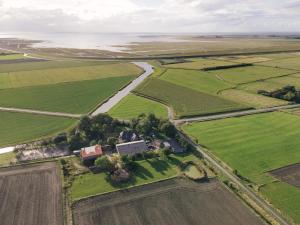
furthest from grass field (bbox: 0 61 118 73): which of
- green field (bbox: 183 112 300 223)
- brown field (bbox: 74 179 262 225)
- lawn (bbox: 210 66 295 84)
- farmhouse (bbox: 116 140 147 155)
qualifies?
brown field (bbox: 74 179 262 225)

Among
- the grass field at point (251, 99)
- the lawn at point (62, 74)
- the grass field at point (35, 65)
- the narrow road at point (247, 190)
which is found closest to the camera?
the narrow road at point (247, 190)

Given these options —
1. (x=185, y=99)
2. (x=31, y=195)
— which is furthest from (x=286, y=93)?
(x=31, y=195)

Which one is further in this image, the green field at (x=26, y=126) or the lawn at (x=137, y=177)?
the green field at (x=26, y=126)

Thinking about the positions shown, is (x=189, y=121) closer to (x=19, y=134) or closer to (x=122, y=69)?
(x=19, y=134)

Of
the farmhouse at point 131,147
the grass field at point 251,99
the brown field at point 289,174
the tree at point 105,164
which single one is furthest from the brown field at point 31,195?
the grass field at point 251,99

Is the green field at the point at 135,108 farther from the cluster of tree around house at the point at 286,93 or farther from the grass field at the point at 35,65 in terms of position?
the grass field at the point at 35,65

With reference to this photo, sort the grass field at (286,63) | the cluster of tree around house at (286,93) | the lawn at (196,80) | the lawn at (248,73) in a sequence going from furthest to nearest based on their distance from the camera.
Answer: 1. the grass field at (286,63)
2. the lawn at (248,73)
3. the lawn at (196,80)
4. the cluster of tree around house at (286,93)

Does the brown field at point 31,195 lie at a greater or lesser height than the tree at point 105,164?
lesser
